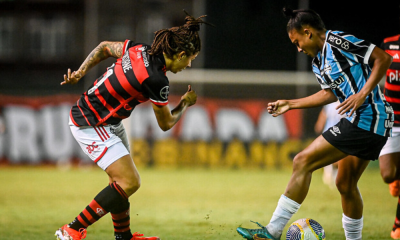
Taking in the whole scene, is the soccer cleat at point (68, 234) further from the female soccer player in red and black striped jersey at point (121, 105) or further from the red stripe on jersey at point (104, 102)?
the red stripe on jersey at point (104, 102)

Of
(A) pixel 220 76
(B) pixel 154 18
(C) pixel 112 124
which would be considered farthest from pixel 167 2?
(C) pixel 112 124

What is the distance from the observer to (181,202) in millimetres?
8227

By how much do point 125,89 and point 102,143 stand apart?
58cm

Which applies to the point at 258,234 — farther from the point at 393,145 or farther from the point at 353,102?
the point at 393,145

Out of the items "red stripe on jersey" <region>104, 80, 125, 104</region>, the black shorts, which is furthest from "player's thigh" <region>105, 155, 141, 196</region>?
the black shorts

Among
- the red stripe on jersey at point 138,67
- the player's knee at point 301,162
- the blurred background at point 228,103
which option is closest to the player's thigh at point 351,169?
the player's knee at point 301,162

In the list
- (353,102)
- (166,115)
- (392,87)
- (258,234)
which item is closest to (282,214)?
(258,234)

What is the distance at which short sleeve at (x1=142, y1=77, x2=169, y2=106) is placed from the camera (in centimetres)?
427

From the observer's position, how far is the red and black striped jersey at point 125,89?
4306mm

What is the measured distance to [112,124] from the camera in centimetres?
464

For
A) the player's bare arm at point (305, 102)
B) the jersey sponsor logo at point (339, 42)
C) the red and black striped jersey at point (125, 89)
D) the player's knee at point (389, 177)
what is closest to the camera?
the jersey sponsor logo at point (339, 42)

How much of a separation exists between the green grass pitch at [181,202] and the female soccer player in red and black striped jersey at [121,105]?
1.06 m

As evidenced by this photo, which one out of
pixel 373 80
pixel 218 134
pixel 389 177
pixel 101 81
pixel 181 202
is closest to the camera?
pixel 373 80

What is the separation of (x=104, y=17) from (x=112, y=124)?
2154 centimetres
